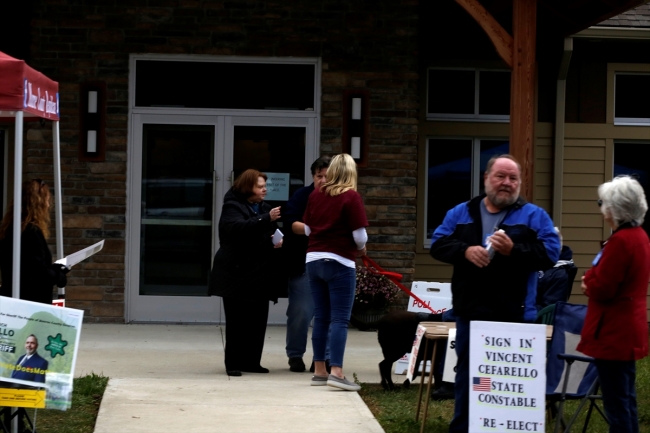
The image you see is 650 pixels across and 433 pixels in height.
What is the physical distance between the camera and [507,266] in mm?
5332

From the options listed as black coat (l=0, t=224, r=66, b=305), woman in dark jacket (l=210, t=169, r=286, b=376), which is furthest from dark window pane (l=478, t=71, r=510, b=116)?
black coat (l=0, t=224, r=66, b=305)

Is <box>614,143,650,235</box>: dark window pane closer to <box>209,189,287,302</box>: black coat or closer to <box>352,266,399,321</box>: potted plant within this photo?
<box>352,266,399,321</box>: potted plant

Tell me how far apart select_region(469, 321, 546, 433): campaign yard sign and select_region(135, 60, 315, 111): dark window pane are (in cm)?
Answer: 591

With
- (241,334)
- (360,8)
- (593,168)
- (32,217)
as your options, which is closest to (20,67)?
(32,217)

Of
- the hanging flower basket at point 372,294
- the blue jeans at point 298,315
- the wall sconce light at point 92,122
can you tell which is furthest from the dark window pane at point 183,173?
the blue jeans at point 298,315

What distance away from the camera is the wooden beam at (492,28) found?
8.41 meters

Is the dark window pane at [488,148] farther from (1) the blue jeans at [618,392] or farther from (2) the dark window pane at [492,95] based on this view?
(1) the blue jeans at [618,392]

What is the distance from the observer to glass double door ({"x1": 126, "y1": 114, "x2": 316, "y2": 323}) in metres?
10.8

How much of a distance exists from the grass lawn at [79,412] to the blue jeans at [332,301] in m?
1.58

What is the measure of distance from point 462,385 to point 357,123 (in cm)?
558

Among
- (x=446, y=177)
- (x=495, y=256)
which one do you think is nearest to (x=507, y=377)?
(x=495, y=256)

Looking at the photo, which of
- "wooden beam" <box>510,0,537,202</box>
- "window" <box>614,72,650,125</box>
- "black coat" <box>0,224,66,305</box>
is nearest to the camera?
"black coat" <box>0,224,66,305</box>

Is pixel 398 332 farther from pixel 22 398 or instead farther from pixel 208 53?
pixel 208 53

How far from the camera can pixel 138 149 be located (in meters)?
10.7
